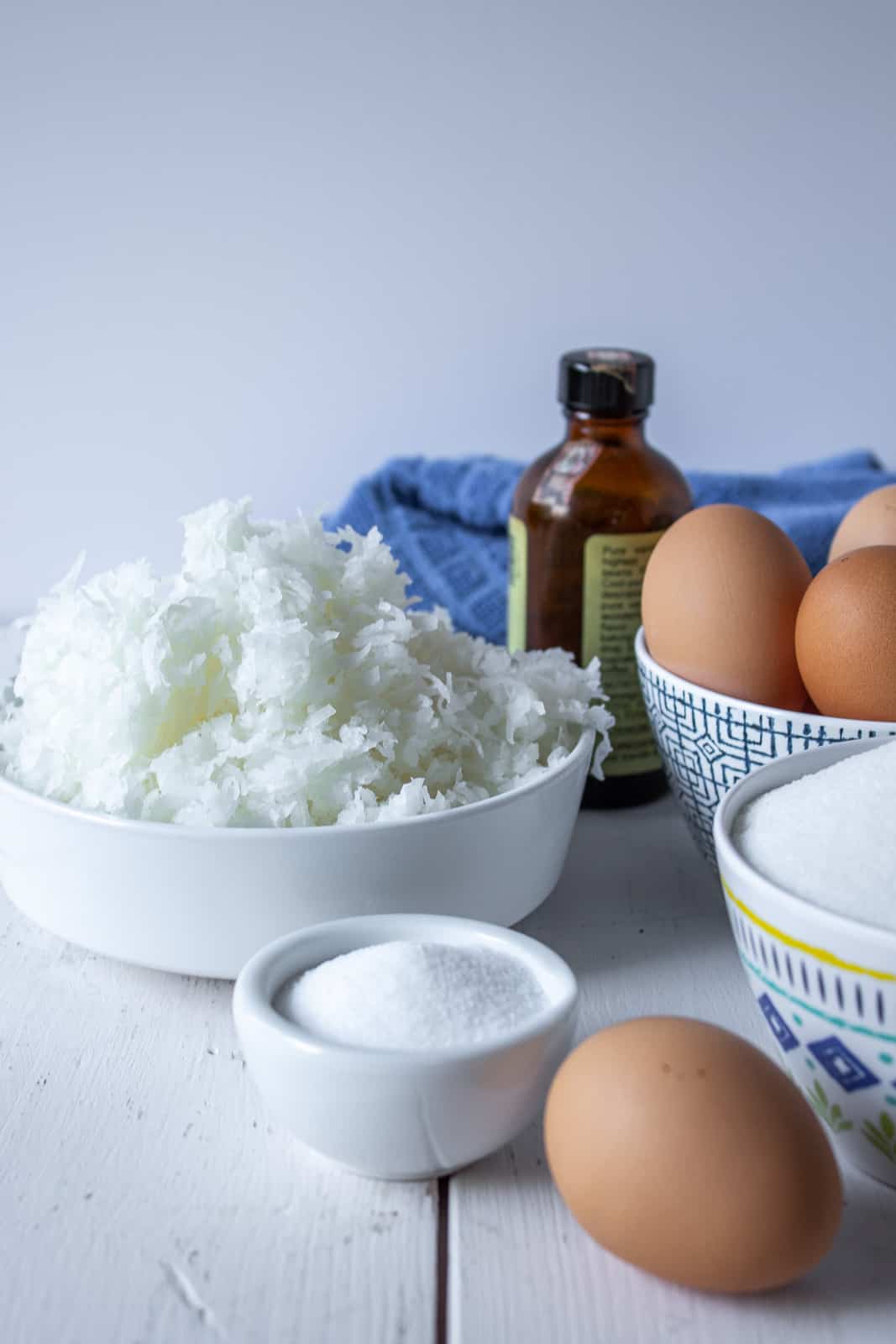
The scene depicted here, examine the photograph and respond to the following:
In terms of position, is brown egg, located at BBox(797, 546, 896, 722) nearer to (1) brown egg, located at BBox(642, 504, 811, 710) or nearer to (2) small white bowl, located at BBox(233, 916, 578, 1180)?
(1) brown egg, located at BBox(642, 504, 811, 710)

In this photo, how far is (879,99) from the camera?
1.61 m

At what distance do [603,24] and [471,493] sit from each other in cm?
57

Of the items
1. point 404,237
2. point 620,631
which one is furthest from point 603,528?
point 404,237

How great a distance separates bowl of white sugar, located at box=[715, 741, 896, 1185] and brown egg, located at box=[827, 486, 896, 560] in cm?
30

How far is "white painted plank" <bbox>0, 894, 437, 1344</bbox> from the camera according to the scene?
1.80 feet

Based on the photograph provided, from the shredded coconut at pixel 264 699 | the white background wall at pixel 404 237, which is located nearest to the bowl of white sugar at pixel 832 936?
the shredded coconut at pixel 264 699

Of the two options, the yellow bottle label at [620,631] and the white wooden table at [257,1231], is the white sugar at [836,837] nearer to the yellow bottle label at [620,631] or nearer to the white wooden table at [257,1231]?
the white wooden table at [257,1231]

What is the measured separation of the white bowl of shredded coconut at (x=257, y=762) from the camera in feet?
2.43

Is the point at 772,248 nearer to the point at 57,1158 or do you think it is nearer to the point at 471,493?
the point at 471,493

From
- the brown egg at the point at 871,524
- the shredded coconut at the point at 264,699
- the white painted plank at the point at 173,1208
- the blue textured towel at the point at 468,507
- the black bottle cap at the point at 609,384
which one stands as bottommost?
the white painted plank at the point at 173,1208

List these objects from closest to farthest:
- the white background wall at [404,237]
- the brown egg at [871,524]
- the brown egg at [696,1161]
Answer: the brown egg at [696,1161] → the brown egg at [871,524] → the white background wall at [404,237]

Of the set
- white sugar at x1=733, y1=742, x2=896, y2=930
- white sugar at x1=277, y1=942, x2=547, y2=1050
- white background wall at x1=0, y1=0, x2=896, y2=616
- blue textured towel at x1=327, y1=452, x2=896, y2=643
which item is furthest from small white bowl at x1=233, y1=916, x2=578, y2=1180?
white background wall at x1=0, y1=0, x2=896, y2=616

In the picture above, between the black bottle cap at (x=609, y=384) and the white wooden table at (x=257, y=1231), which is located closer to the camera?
the white wooden table at (x=257, y=1231)

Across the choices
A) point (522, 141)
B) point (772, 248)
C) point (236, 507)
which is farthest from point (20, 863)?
point (772, 248)
